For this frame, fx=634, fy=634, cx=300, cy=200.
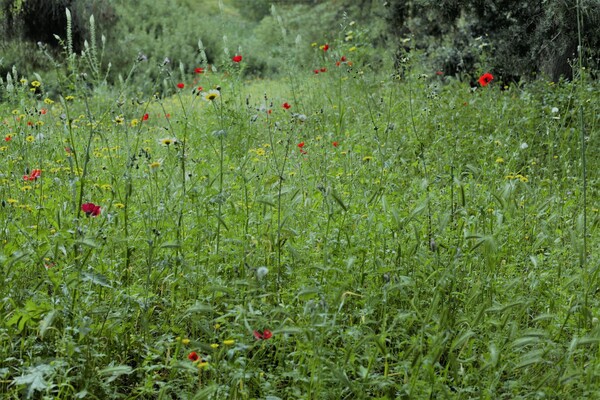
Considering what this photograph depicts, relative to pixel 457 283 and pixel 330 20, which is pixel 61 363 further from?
pixel 330 20

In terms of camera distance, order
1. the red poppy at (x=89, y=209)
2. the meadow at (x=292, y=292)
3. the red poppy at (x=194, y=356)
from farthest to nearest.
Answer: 1. the red poppy at (x=89, y=209)
2. the meadow at (x=292, y=292)
3. the red poppy at (x=194, y=356)

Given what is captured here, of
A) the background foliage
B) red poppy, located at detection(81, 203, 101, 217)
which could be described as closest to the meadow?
red poppy, located at detection(81, 203, 101, 217)

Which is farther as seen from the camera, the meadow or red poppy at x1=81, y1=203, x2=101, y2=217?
red poppy at x1=81, y1=203, x2=101, y2=217

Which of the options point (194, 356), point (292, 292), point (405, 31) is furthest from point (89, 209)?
point (405, 31)

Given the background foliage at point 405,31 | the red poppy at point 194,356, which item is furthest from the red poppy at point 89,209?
the background foliage at point 405,31

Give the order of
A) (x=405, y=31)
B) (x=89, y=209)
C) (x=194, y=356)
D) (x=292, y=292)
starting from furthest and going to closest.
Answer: (x=405, y=31)
(x=292, y=292)
(x=89, y=209)
(x=194, y=356)

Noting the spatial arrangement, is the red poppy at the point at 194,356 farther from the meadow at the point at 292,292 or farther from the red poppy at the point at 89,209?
the red poppy at the point at 89,209

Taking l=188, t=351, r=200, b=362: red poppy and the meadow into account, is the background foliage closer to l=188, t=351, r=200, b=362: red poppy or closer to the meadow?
the meadow

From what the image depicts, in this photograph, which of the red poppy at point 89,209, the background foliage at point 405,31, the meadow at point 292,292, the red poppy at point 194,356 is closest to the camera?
the red poppy at point 194,356

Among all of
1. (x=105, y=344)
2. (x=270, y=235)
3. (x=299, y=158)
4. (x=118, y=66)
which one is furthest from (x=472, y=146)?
(x=118, y=66)

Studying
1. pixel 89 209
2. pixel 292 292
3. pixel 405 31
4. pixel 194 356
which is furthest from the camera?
pixel 405 31

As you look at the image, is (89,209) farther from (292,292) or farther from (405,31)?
(405,31)

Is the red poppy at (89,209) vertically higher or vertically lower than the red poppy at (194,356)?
higher

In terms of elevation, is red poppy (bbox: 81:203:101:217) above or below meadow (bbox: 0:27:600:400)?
above
